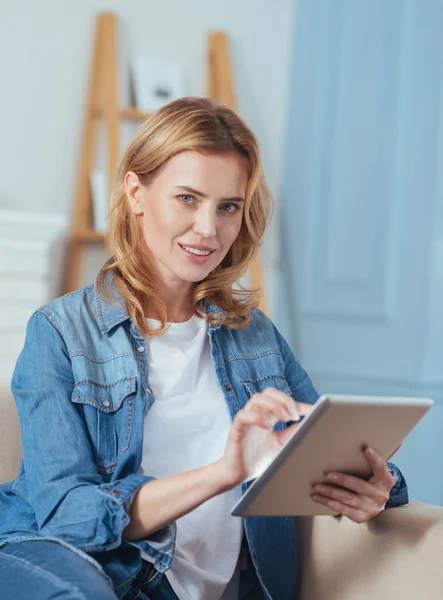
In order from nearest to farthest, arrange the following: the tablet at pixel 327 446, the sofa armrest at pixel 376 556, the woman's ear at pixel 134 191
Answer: the tablet at pixel 327 446 < the sofa armrest at pixel 376 556 < the woman's ear at pixel 134 191

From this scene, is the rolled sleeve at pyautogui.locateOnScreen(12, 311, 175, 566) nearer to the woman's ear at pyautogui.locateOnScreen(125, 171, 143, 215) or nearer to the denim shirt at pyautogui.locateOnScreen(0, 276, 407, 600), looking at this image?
the denim shirt at pyautogui.locateOnScreen(0, 276, 407, 600)

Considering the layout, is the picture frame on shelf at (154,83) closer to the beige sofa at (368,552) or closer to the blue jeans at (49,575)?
the beige sofa at (368,552)

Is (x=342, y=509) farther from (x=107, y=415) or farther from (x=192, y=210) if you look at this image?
(x=192, y=210)

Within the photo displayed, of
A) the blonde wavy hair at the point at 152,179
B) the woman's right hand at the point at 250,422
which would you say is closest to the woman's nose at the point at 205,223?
the blonde wavy hair at the point at 152,179

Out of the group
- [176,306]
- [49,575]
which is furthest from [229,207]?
[49,575]

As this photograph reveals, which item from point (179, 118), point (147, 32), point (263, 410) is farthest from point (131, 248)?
point (147, 32)

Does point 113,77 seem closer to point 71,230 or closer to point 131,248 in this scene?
point 71,230

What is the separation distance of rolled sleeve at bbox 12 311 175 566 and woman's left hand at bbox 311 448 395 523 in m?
0.25

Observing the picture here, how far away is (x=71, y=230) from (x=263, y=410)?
2.51m

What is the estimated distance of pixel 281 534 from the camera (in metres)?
1.51

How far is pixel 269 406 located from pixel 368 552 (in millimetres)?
449

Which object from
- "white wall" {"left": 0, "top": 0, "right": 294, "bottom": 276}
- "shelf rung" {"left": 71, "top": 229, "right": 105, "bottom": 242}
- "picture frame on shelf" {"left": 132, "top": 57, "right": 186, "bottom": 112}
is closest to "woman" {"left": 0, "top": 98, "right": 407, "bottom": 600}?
"shelf rung" {"left": 71, "top": 229, "right": 105, "bottom": 242}

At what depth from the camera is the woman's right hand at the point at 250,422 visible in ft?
3.73

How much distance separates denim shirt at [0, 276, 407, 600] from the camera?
1235mm
